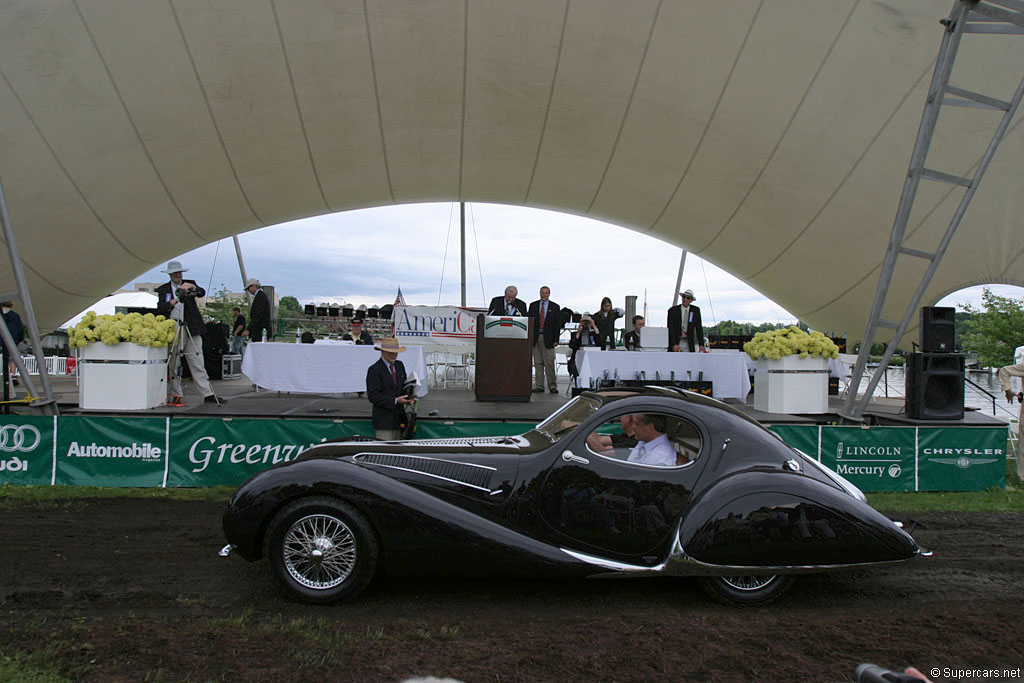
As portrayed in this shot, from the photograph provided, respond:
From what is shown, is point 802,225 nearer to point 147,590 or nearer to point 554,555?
point 554,555

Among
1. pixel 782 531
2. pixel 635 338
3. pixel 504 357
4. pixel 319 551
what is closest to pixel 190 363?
pixel 504 357

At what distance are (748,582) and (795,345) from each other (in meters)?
5.95

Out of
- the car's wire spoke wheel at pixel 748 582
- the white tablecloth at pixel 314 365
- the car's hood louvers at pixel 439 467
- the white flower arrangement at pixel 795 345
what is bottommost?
the car's wire spoke wheel at pixel 748 582

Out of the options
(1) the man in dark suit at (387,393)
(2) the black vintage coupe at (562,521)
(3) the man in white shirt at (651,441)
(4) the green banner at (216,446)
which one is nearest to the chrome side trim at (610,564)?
(2) the black vintage coupe at (562,521)

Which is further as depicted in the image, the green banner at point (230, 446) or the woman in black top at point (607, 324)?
the woman in black top at point (607, 324)

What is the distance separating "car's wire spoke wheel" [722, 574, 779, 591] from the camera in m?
4.22

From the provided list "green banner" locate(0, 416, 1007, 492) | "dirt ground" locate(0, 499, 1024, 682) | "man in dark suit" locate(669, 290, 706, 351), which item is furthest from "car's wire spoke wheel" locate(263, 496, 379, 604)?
"man in dark suit" locate(669, 290, 706, 351)

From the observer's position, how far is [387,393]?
6.64 m

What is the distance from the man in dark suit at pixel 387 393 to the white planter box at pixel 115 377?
153 inches

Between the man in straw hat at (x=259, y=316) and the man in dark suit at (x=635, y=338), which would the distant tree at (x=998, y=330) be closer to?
the man in dark suit at (x=635, y=338)

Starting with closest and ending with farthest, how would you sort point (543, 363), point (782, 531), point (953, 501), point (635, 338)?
point (782, 531)
point (953, 501)
point (543, 363)
point (635, 338)

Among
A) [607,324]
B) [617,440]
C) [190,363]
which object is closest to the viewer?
[617,440]

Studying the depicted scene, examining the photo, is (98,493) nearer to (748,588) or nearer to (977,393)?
(748,588)

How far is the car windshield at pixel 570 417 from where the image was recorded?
446cm
